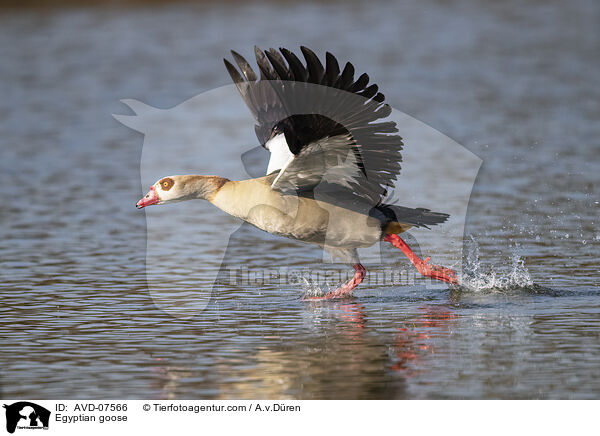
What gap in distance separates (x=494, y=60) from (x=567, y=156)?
9497mm

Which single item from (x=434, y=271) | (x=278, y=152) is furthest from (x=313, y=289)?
(x=278, y=152)

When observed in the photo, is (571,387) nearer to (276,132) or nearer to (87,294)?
(276,132)

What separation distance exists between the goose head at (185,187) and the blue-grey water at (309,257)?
897 millimetres

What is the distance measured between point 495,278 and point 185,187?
2.98 m

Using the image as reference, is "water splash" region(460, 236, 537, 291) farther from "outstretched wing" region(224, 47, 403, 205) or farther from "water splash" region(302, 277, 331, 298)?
"water splash" region(302, 277, 331, 298)

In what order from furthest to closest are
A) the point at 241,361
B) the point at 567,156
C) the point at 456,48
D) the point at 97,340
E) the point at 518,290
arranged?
the point at 456,48 < the point at 567,156 < the point at 518,290 < the point at 97,340 < the point at 241,361

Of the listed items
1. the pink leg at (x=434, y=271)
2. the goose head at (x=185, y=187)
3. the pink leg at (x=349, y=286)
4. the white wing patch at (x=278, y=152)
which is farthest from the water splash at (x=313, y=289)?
the goose head at (x=185, y=187)

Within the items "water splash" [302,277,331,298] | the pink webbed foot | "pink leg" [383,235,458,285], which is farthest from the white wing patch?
the pink webbed foot

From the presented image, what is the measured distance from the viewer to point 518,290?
9328mm

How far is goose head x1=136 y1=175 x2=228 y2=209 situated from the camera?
982cm

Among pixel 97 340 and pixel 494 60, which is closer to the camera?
pixel 97 340

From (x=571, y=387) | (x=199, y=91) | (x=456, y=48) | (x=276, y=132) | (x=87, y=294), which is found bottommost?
(x=571, y=387)

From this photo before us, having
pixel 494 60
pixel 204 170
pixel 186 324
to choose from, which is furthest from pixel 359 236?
pixel 494 60
